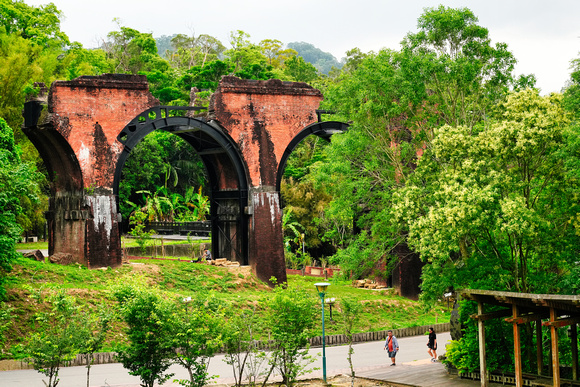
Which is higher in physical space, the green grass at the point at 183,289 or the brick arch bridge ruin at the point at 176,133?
the brick arch bridge ruin at the point at 176,133

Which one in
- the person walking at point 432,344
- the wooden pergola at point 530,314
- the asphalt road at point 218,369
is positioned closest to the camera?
the wooden pergola at point 530,314

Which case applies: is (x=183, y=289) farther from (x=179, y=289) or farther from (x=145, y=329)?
(x=145, y=329)

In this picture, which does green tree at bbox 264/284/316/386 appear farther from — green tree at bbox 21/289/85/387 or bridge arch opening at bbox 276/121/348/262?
bridge arch opening at bbox 276/121/348/262

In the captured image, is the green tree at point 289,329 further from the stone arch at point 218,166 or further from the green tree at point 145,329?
the stone arch at point 218,166

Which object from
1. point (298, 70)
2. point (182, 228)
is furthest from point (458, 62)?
point (298, 70)

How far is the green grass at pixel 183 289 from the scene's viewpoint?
21386 mm

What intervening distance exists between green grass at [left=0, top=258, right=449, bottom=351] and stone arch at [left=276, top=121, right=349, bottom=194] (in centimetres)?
450

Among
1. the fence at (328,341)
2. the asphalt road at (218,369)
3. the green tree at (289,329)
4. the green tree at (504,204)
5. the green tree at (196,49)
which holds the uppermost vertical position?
the green tree at (196,49)

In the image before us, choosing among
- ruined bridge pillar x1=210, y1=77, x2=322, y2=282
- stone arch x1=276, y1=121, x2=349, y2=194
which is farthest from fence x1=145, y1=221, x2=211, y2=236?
ruined bridge pillar x1=210, y1=77, x2=322, y2=282

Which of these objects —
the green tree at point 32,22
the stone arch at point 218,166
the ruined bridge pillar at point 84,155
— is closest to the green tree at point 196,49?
the green tree at point 32,22

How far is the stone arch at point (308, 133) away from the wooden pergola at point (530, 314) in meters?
14.8

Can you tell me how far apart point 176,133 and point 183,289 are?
7075mm

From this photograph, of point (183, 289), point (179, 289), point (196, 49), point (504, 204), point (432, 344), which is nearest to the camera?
point (504, 204)

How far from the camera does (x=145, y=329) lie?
14.5 metres
